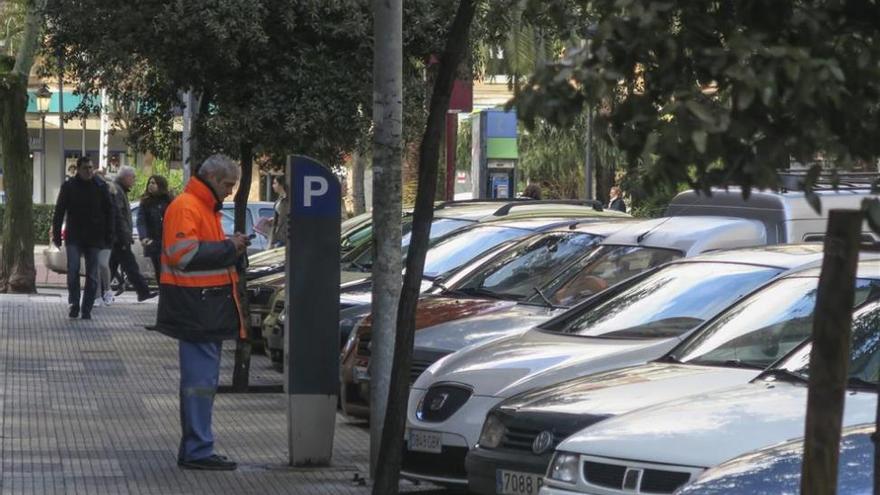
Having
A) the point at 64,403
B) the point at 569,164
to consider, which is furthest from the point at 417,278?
the point at 569,164

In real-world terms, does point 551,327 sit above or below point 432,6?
below

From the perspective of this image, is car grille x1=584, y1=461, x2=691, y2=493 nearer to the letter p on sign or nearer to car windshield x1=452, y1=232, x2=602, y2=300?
the letter p on sign

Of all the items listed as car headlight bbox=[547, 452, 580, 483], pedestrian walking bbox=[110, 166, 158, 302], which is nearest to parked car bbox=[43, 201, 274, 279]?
pedestrian walking bbox=[110, 166, 158, 302]

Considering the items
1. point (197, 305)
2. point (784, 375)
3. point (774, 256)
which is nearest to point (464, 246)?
point (197, 305)

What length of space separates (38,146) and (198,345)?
50.8 m

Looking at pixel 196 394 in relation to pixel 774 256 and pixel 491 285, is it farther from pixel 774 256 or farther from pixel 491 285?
pixel 774 256

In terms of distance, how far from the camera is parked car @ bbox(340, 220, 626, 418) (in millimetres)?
11508

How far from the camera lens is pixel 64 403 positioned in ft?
41.8

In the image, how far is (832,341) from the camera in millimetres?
4105

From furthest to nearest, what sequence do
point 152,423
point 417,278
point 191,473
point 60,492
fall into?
point 152,423
point 191,473
point 60,492
point 417,278

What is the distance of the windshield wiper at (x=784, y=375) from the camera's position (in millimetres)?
7215

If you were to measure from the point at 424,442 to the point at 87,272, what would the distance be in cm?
1109

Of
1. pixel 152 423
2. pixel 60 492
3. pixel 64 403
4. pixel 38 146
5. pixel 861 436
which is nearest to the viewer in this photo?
pixel 861 436

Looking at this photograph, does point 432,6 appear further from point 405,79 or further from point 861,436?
point 861,436
